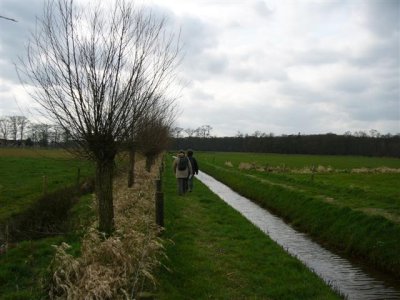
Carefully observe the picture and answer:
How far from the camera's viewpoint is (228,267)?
9.52m

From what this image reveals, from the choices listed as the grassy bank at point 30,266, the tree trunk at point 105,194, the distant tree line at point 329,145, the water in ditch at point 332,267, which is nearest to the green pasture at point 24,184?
the grassy bank at point 30,266

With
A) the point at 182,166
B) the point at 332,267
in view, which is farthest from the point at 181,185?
the point at 332,267

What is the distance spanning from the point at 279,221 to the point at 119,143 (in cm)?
1023

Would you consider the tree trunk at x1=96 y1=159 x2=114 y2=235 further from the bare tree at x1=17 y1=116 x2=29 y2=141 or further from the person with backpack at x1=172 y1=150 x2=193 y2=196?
the bare tree at x1=17 y1=116 x2=29 y2=141

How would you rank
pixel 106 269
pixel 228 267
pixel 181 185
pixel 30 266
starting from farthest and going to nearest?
pixel 181 185 < pixel 30 266 < pixel 228 267 < pixel 106 269

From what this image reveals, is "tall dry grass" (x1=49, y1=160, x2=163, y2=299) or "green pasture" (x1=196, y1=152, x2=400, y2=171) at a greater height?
"green pasture" (x1=196, y1=152, x2=400, y2=171)

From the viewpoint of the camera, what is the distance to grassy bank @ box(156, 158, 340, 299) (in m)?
7.97

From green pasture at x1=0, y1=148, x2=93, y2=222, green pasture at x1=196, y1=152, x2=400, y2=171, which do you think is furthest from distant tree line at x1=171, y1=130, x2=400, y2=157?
green pasture at x1=0, y1=148, x2=93, y2=222

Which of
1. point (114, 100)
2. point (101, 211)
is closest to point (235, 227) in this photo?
point (101, 211)

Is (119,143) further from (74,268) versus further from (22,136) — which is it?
(22,136)

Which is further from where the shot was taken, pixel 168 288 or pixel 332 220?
pixel 332 220

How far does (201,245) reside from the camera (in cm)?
1134

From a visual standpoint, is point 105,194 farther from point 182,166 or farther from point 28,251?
point 182,166

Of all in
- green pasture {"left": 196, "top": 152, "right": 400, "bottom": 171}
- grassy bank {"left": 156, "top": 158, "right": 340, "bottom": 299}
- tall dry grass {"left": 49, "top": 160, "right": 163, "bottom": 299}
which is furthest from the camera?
green pasture {"left": 196, "top": 152, "right": 400, "bottom": 171}
